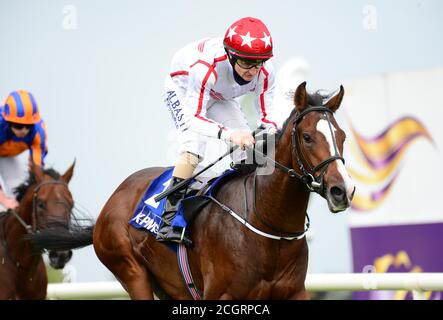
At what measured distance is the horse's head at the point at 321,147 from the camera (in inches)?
170

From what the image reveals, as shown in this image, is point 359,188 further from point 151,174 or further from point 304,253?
point 304,253

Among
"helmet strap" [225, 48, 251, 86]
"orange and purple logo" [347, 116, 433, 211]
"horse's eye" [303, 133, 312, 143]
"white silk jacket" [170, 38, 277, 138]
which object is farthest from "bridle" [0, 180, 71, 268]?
"orange and purple logo" [347, 116, 433, 211]

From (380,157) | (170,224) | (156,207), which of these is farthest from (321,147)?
(380,157)

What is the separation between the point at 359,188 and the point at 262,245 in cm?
528

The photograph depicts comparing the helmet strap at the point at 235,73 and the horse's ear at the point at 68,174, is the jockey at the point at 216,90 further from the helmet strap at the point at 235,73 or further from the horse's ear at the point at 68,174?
the horse's ear at the point at 68,174

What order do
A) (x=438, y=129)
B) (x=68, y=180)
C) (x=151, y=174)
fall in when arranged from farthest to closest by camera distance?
(x=438, y=129), (x=68, y=180), (x=151, y=174)

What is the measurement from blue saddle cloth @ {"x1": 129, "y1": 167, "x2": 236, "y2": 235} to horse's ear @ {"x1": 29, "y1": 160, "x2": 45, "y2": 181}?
181 cm

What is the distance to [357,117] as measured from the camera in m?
10.1

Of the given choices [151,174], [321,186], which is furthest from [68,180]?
[321,186]

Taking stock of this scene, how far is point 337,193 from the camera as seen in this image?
4324 mm

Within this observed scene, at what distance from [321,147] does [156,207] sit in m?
1.42

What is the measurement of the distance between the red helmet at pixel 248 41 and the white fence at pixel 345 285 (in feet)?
7.05

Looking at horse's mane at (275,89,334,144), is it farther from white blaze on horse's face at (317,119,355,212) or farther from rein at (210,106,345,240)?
white blaze on horse's face at (317,119,355,212)
